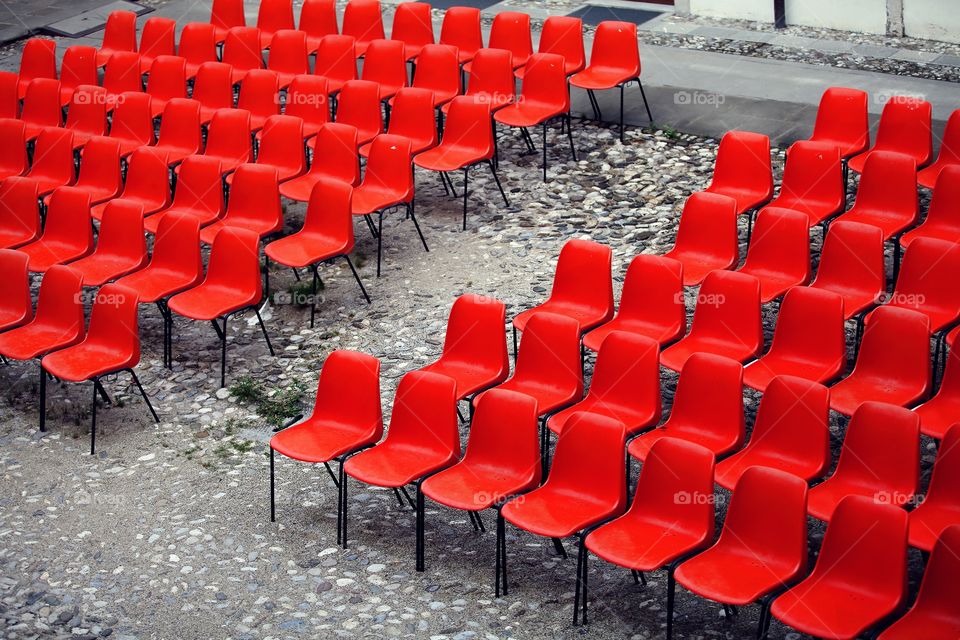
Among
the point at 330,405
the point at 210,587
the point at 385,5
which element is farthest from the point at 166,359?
the point at 385,5

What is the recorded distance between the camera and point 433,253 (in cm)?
957

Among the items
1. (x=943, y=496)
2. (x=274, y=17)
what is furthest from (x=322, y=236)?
(x=274, y=17)

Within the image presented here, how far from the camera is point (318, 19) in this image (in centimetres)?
1280

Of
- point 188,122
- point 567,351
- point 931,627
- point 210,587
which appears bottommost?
point 210,587

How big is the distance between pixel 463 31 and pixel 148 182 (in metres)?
3.69

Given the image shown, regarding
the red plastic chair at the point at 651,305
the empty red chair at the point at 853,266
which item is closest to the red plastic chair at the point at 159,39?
the red plastic chair at the point at 651,305

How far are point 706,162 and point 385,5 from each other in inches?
243

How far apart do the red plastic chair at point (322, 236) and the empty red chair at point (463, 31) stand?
3.48m

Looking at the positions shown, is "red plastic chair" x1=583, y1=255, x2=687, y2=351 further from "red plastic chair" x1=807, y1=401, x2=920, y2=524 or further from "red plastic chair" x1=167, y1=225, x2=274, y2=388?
"red plastic chair" x1=167, y1=225, x2=274, y2=388

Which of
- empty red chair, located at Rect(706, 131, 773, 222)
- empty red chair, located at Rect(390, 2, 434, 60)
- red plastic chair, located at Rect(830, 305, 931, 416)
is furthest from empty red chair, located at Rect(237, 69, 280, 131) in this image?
red plastic chair, located at Rect(830, 305, 931, 416)

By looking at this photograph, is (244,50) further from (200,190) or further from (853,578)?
(853,578)

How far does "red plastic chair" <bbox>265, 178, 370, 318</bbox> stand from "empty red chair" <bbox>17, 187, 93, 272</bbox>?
1.46 metres

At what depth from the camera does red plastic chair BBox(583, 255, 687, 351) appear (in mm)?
A: 7422

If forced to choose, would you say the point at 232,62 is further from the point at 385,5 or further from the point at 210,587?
the point at 210,587
